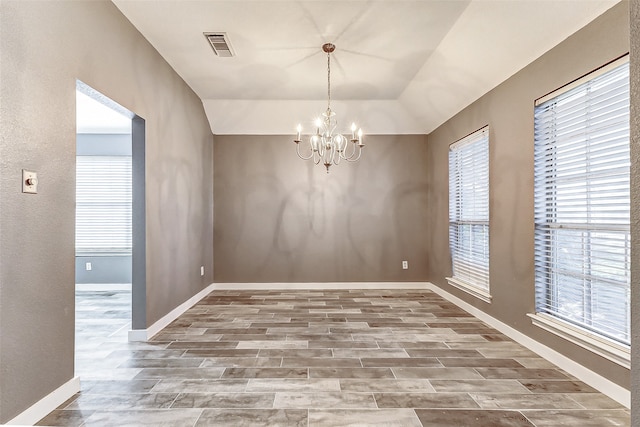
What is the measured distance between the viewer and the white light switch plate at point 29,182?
1914mm

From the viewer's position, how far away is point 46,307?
2.09 metres

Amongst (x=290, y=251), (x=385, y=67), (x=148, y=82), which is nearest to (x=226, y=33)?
(x=148, y=82)

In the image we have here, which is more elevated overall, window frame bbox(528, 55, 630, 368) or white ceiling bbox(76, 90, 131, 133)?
white ceiling bbox(76, 90, 131, 133)

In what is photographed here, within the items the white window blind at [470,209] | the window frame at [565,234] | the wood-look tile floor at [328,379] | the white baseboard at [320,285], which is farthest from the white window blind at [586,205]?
the white baseboard at [320,285]

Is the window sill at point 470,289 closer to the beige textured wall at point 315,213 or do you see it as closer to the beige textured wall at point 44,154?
the beige textured wall at point 315,213

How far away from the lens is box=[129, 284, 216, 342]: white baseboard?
332 cm

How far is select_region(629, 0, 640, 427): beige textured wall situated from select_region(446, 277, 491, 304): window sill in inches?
123

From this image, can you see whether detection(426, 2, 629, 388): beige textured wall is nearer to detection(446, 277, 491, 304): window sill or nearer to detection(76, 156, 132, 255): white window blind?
detection(446, 277, 491, 304): window sill

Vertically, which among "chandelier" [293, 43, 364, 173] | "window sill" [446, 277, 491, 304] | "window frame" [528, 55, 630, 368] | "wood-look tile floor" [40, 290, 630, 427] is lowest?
"wood-look tile floor" [40, 290, 630, 427]

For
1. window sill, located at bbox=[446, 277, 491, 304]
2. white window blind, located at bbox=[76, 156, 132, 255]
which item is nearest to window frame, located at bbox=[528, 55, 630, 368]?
window sill, located at bbox=[446, 277, 491, 304]

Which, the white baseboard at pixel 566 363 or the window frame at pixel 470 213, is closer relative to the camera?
the white baseboard at pixel 566 363

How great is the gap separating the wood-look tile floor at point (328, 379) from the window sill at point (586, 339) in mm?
255

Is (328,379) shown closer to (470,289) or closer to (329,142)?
(329,142)

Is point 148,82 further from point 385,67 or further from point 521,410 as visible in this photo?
point 521,410
